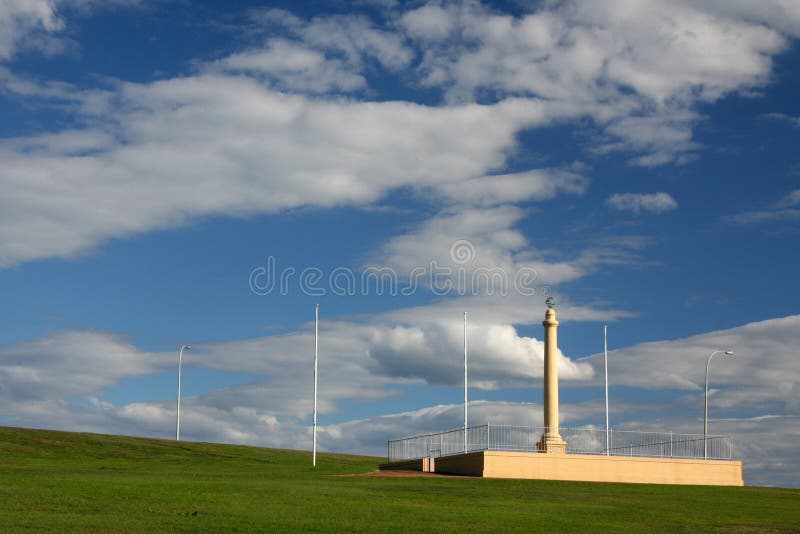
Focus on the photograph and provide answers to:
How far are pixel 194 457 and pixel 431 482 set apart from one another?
29.3 m

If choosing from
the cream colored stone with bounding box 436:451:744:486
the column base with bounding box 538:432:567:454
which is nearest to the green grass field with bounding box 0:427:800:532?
the cream colored stone with bounding box 436:451:744:486

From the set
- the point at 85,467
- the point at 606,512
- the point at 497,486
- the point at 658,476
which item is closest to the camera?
the point at 606,512

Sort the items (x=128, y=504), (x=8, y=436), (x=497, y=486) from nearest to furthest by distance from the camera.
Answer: (x=128, y=504)
(x=497, y=486)
(x=8, y=436)

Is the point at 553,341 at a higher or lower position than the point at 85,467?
higher

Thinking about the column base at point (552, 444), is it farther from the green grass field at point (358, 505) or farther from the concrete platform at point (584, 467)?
the green grass field at point (358, 505)

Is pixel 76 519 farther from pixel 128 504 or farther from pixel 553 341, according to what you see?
pixel 553 341

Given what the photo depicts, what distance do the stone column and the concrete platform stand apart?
1561mm

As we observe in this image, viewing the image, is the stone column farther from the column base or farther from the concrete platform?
the concrete platform

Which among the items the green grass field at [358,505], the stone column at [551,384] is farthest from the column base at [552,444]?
the green grass field at [358,505]

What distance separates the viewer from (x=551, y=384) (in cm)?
5009

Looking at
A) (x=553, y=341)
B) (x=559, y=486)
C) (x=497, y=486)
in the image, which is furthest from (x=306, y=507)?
(x=553, y=341)

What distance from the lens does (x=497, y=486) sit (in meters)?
37.8

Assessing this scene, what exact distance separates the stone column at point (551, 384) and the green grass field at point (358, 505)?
6.25 meters

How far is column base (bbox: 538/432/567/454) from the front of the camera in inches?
1911
